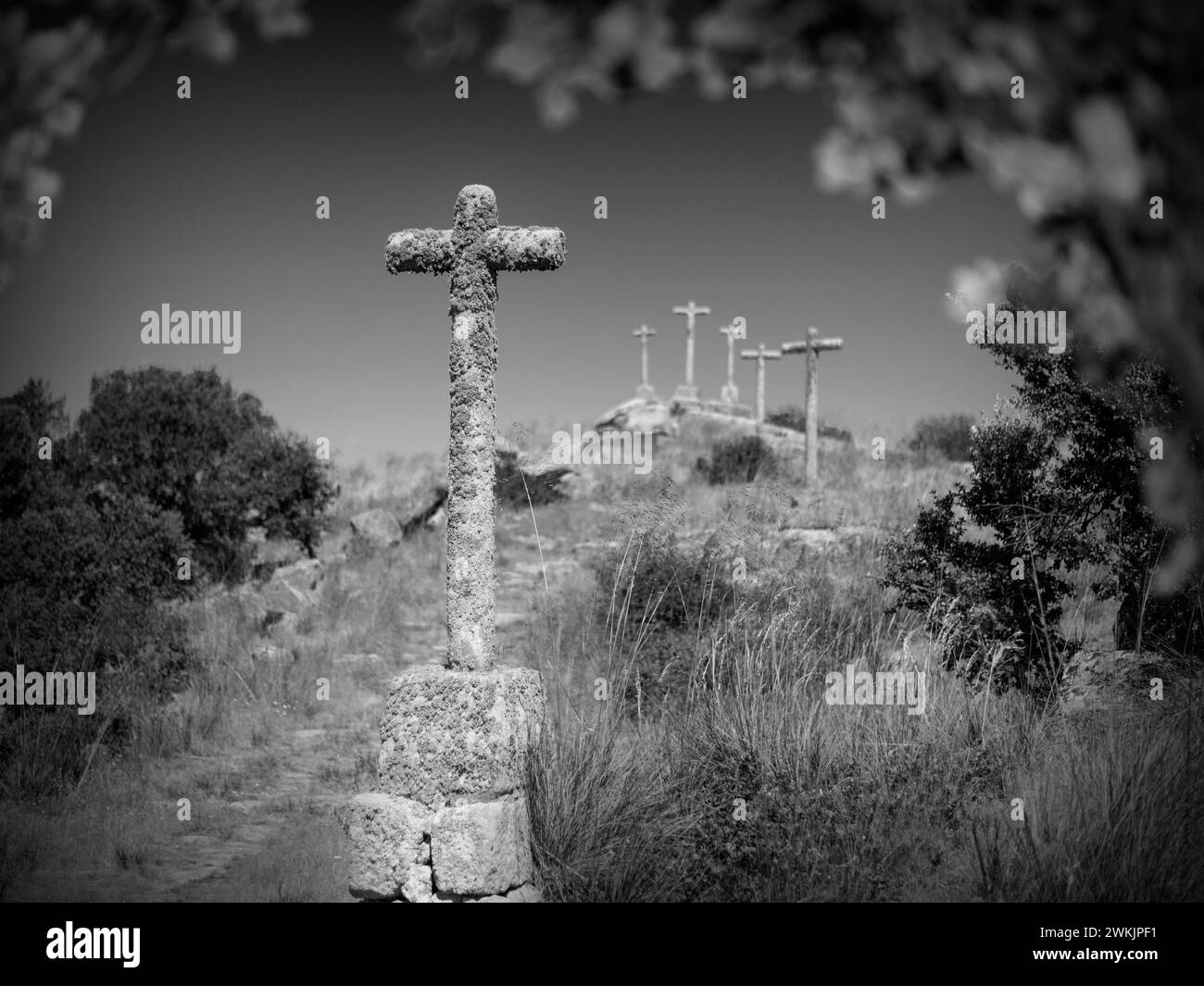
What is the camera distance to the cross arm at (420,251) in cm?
486

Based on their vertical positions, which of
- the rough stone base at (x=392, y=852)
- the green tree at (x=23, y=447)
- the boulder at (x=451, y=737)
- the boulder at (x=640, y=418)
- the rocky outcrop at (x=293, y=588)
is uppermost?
the boulder at (x=640, y=418)

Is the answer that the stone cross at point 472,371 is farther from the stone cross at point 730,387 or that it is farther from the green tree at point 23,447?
the stone cross at point 730,387

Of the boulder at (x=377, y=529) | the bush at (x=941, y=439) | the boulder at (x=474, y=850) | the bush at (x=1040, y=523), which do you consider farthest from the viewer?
the bush at (x=941, y=439)

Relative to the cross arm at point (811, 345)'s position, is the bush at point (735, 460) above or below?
below

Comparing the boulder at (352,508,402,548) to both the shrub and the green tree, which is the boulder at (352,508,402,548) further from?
the green tree

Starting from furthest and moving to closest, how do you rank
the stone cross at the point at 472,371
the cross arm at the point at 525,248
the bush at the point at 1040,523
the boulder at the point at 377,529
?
the boulder at the point at 377,529 < the bush at the point at 1040,523 < the cross arm at the point at 525,248 < the stone cross at the point at 472,371

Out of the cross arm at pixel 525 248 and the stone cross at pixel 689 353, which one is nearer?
the cross arm at pixel 525 248

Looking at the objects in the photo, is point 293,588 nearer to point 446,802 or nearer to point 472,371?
point 472,371

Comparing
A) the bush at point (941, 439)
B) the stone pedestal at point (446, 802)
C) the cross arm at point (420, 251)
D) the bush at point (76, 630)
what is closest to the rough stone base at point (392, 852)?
the stone pedestal at point (446, 802)

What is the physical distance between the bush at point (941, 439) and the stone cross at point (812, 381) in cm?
367

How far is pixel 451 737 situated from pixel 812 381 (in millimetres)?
14585

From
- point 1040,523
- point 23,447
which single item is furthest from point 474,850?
point 23,447
